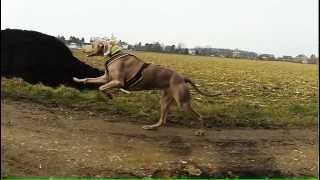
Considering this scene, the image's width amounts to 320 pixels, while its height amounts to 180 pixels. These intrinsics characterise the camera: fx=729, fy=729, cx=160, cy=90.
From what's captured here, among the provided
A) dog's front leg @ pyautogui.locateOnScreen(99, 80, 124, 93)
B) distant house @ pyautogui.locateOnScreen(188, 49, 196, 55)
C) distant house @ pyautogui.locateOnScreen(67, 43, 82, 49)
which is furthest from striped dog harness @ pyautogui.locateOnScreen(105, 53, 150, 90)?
distant house @ pyautogui.locateOnScreen(188, 49, 196, 55)

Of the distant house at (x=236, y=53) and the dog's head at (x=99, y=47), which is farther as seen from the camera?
the distant house at (x=236, y=53)

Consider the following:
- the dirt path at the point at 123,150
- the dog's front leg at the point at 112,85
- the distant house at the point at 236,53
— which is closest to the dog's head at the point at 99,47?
the dog's front leg at the point at 112,85

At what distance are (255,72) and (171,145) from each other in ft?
5.94

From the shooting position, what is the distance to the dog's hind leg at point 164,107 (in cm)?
991

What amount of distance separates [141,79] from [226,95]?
1.42 meters

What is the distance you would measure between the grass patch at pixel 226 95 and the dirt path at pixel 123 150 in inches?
6.4

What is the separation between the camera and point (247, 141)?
406 inches

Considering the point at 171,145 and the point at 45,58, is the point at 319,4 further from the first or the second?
the point at 45,58

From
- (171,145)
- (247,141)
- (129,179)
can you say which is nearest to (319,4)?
(247,141)

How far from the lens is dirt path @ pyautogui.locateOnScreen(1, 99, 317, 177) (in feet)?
30.6

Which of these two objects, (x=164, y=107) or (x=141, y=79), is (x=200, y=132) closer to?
(x=164, y=107)

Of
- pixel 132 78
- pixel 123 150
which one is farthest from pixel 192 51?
pixel 123 150

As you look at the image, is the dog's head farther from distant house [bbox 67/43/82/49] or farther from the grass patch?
distant house [bbox 67/43/82/49]

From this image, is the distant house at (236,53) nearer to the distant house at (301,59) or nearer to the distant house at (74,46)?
the distant house at (301,59)
